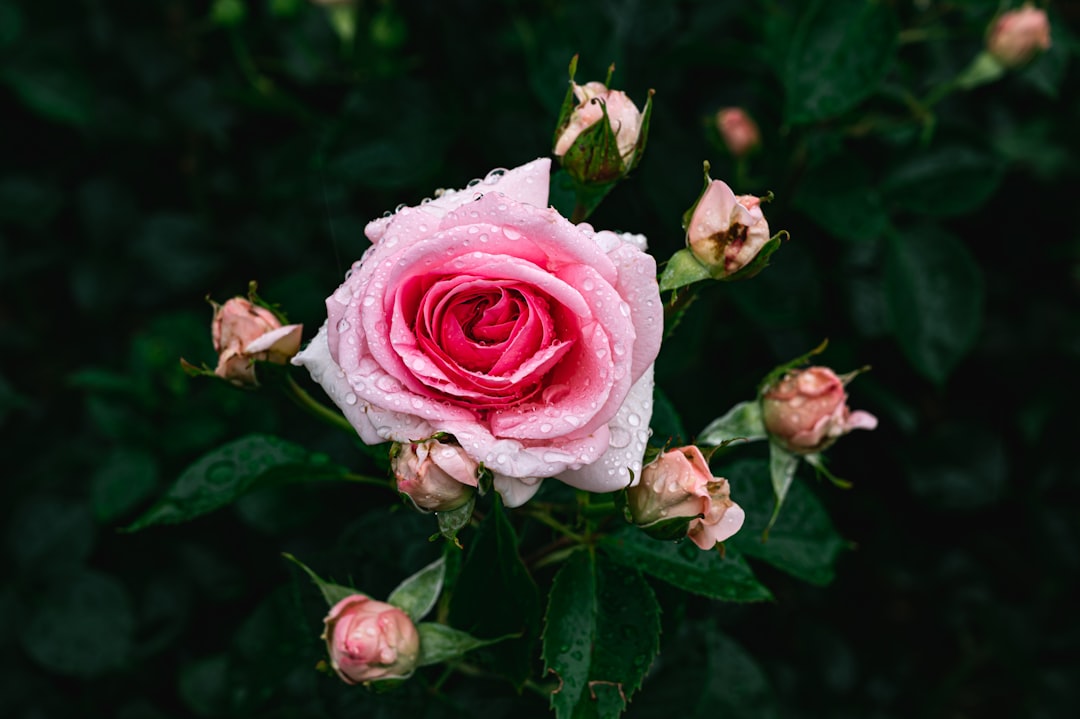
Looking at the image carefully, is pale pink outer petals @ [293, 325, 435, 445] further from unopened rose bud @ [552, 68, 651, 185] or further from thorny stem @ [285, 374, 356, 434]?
unopened rose bud @ [552, 68, 651, 185]

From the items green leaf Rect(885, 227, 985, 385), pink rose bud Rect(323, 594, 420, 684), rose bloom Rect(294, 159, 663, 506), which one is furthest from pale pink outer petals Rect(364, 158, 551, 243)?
green leaf Rect(885, 227, 985, 385)

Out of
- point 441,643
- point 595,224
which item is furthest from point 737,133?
point 441,643

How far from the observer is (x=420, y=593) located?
968mm

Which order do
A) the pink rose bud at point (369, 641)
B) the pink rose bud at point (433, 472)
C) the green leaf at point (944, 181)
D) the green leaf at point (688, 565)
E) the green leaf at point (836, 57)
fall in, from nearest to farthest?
the pink rose bud at point (433, 472) → the pink rose bud at point (369, 641) → the green leaf at point (688, 565) → the green leaf at point (836, 57) → the green leaf at point (944, 181)

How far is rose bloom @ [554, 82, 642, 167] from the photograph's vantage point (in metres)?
0.93

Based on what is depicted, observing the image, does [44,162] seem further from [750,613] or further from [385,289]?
[750,613]

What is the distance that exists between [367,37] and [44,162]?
1.04m

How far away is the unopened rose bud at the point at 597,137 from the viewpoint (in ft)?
3.03

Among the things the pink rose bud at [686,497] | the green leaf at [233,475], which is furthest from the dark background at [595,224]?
the pink rose bud at [686,497]

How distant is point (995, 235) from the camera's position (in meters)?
2.14

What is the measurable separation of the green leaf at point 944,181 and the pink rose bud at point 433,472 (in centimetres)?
121

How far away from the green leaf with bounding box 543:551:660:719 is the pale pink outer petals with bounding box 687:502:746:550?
5.8 inches

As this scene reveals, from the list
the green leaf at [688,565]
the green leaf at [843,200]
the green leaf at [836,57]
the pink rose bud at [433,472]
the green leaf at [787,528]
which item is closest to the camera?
the pink rose bud at [433,472]

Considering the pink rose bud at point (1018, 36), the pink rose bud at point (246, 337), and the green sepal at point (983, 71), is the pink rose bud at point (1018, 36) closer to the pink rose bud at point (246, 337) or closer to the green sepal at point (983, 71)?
the green sepal at point (983, 71)
